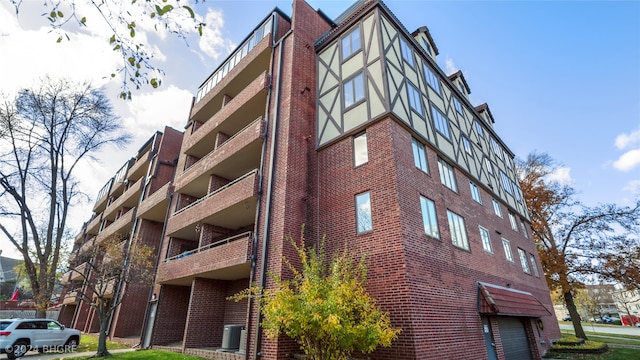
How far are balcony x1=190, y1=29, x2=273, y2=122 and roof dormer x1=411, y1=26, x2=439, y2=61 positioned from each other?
28.6 feet

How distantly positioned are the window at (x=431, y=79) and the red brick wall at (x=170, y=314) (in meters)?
17.6

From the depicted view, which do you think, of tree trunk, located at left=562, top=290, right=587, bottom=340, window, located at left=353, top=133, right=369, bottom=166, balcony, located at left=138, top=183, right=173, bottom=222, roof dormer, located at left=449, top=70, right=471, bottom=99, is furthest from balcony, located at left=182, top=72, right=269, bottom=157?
tree trunk, located at left=562, top=290, right=587, bottom=340

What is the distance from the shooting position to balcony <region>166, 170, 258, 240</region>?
1303cm

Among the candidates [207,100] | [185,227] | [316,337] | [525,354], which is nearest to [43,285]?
[185,227]

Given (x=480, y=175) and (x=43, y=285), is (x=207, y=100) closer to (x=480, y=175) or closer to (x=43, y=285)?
(x=43, y=285)

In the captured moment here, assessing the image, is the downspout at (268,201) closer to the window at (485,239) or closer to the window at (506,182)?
the window at (485,239)

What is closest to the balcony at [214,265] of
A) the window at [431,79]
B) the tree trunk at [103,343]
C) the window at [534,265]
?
the tree trunk at [103,343]

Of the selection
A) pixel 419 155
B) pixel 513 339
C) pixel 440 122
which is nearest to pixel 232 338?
pixel 419 155

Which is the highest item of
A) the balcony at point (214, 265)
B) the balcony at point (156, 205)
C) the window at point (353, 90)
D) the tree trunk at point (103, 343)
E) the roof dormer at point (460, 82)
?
the roof dormer at point (460, 82)

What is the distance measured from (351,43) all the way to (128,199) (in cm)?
2269

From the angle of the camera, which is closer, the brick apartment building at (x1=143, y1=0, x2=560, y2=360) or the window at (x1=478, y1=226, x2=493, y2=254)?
the brick apartment building at (x1=143, y1=0, x2=560, y2=360)

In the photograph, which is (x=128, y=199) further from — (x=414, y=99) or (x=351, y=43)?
(x=414, y=99)

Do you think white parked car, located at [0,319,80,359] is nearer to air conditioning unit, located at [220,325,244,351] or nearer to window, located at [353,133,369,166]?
air conditioning unit, located at [220,325,244,351]

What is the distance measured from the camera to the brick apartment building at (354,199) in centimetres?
986
